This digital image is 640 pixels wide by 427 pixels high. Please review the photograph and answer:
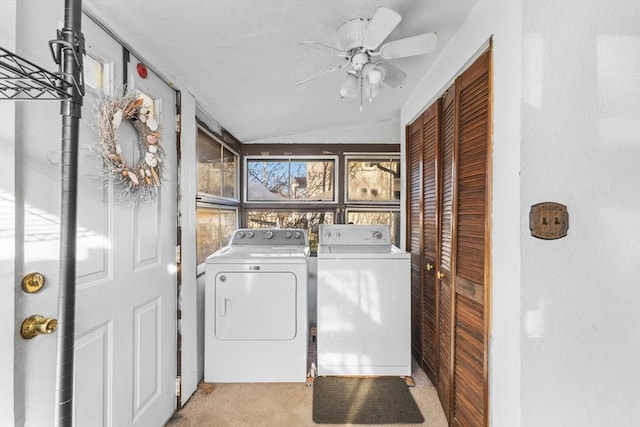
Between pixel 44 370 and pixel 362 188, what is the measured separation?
3018 mm

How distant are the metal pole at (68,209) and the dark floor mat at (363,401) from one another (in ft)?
5.18

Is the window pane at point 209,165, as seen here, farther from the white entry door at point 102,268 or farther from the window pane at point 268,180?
the window pane at point 268,180

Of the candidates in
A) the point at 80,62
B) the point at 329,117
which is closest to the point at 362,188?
the point at 329,117

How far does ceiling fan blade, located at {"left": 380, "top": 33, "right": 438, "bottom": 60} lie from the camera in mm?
1526

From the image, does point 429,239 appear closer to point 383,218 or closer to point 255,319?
point 383,218

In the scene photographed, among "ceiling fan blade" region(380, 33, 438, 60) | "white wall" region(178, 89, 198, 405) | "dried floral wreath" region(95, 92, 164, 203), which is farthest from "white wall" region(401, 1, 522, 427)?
"white wall" region(178, 89, 198, 405)

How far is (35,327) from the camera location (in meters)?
0.99

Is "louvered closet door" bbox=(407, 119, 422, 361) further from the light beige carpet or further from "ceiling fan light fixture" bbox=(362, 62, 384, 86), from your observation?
"ceiling fan light fixture" bbox=(362, 62, 384, 86)

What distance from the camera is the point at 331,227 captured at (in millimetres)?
2764

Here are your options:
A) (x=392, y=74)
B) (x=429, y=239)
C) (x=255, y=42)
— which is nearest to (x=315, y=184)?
(x=429, y=239)

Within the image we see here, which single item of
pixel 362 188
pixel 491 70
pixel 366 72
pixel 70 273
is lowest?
pixel 70 273

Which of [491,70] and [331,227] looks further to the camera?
[331,227]

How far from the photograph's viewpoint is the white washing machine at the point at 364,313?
2.36 m

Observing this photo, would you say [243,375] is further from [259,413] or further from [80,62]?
[80,62]
